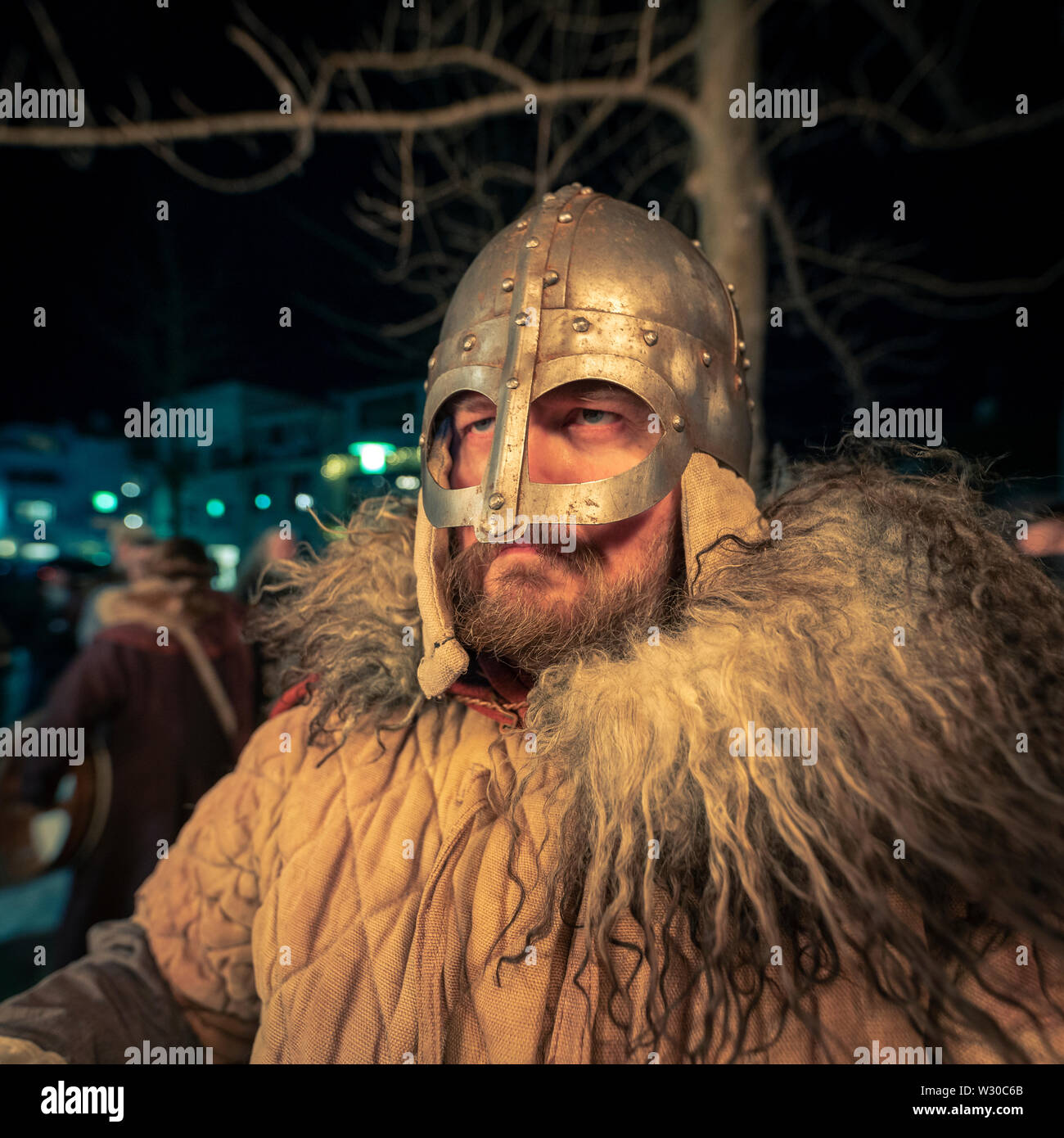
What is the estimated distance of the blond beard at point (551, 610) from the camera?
1.18 meters

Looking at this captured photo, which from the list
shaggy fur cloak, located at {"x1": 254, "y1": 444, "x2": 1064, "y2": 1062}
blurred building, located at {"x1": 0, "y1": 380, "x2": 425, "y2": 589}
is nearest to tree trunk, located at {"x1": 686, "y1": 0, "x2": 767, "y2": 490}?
blurred building, located at {"x1": 0, "y1": 380, "x2": 425, "y2": 589}

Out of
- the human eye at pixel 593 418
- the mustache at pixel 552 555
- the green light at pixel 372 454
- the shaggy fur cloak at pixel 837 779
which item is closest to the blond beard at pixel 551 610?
the mustache at pixel 552 555

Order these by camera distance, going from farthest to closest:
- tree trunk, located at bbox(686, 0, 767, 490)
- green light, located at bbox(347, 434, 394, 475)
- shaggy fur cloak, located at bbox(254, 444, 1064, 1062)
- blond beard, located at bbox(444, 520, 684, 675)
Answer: tree trunk, located at bbox(686, 0, 767, 490)
green light, located at bbox(347, 434, 394, 475)
blond beard, located at bbox(444, 520, 684, 675)
shaggy fur cloak, located at bbox(254, 444, 1064, 1062)

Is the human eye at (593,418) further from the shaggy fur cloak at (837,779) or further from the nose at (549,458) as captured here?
the shaggy fur cloak at (837,779)

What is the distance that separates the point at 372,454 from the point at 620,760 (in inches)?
70.4

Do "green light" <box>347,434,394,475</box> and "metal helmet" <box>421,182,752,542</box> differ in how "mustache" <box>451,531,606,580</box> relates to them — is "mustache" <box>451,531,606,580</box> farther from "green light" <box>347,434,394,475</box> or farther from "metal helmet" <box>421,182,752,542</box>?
"green light" <box>347,434,394,475</box>

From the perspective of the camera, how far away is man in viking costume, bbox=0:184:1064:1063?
2.78 ft

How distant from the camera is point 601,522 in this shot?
1179mm

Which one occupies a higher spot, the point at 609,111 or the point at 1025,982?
the point at 609,111

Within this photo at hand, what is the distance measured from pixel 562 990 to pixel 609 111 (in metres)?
3.03
